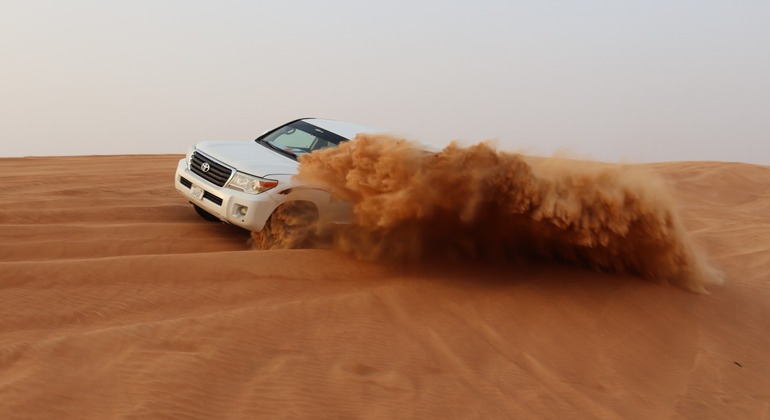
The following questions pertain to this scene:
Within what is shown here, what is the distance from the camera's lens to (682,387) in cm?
523

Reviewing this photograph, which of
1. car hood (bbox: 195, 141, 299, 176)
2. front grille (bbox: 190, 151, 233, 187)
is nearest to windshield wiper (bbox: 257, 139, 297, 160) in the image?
car hood (bbox: 195, 141, 299, 176)

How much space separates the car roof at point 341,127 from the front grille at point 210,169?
159cm

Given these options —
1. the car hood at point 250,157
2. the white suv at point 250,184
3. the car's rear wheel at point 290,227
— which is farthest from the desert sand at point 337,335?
the car hood at point 250,157

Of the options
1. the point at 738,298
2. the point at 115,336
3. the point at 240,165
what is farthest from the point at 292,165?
the point at 738,298

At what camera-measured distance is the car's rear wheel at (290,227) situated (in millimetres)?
7633

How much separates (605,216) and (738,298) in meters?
2.12

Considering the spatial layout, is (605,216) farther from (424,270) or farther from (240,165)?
(240,165)

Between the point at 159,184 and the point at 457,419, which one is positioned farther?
the point at 159,184

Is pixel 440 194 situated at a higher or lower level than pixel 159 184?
higher

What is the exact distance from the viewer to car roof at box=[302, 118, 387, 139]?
29.2 feet

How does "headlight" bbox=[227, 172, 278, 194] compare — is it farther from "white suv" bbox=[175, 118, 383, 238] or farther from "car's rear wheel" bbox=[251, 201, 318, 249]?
"car's rear wheel" bbox=[251, 201, 318, 249]

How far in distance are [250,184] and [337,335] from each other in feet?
8.90

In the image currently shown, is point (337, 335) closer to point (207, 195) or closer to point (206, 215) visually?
point (207, 195)

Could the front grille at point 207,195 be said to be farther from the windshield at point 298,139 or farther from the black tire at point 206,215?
the windshield at point 298,139
